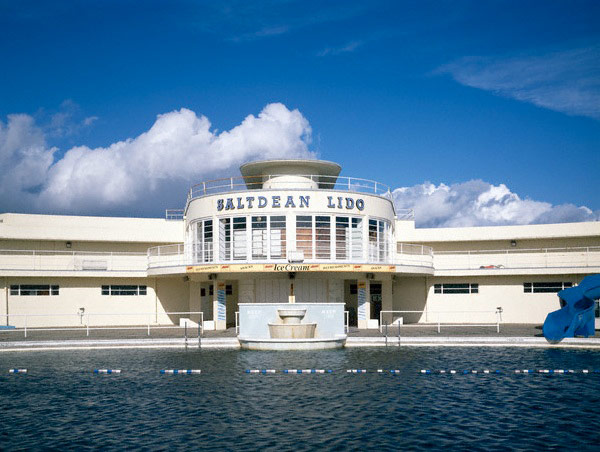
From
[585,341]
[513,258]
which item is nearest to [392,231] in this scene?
[513,258]

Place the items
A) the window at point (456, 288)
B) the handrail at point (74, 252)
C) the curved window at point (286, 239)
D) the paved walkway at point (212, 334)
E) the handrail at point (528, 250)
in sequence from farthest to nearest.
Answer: the window at point (456, 288), the handrail at point (528, 250), the handrail at point (74, 252), the curved window at point (286, 239), the paved walkway at point (212, 334)

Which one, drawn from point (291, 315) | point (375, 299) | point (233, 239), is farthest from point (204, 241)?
point (375, 299)

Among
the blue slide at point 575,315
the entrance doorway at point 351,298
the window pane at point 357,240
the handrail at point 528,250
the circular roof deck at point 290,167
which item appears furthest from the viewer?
the entrance doorway at point 351,298

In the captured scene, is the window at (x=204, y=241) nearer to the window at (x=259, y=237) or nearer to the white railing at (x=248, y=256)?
the white railing at (x=248, y=256)

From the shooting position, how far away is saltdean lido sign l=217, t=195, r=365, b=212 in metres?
34.7

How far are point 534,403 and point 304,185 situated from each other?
79.3 ft

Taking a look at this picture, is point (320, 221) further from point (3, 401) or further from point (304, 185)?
point (3, 401)

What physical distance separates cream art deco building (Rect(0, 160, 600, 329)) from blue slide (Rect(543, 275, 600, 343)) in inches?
215

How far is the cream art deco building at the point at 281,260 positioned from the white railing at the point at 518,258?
7cm

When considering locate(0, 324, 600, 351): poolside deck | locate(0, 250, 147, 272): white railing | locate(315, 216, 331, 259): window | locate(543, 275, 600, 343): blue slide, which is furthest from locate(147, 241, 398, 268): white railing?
locate(543, 275, 600, 343): blue slide

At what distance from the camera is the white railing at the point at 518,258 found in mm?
40094

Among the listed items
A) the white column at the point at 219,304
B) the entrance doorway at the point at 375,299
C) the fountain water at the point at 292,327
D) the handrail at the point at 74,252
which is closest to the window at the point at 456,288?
the entrance doorway at the point at 375,299

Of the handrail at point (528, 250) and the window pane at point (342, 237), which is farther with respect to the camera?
the handrail at point (528, 250)

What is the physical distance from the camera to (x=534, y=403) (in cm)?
1767
